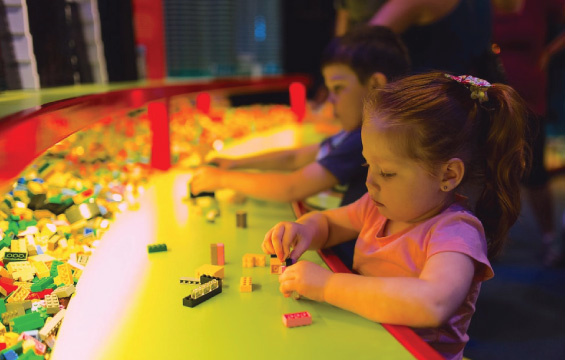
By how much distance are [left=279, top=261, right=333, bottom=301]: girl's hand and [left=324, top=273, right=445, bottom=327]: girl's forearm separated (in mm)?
15

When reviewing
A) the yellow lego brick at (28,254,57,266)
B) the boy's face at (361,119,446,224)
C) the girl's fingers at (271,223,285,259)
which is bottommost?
the yellow lego brick at (28,254,57,266)

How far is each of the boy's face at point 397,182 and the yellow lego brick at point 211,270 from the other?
35cm

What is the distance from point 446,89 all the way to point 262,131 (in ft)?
7.86

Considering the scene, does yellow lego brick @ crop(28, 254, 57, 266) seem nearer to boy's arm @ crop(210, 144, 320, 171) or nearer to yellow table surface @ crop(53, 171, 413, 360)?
yellow table surface @ crop(53, 171, 413, 360)

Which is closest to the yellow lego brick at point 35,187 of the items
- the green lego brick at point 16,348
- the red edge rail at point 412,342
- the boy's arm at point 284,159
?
the boy's arm at point 284,159

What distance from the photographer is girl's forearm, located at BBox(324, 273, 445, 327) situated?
0.82 meters

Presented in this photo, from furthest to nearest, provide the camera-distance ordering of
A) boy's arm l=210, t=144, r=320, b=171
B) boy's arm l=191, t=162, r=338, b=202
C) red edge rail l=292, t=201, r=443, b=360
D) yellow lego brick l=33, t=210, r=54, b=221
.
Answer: boy's arm l=210, t=144, r=320, b=171
boy's arm l=191, t=162, r=338, b=202
yellow lego brick l=33, t=210, r=54, b=221
red edge rail l=292, t=201, r=443, b=360

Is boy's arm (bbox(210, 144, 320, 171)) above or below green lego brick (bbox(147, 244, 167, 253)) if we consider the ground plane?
below

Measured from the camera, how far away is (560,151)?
5.64 m

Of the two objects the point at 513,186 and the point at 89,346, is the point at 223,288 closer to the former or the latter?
the point at 89,346

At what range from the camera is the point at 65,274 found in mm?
1112

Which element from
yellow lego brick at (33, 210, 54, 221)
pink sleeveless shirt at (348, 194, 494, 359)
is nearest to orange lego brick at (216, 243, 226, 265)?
pink sleeveless shirt at (348, 194, 494, 359)

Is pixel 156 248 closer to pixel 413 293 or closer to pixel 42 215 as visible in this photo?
pixel 42 215

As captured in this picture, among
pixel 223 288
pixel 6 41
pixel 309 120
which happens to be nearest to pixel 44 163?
pixel 6 41
